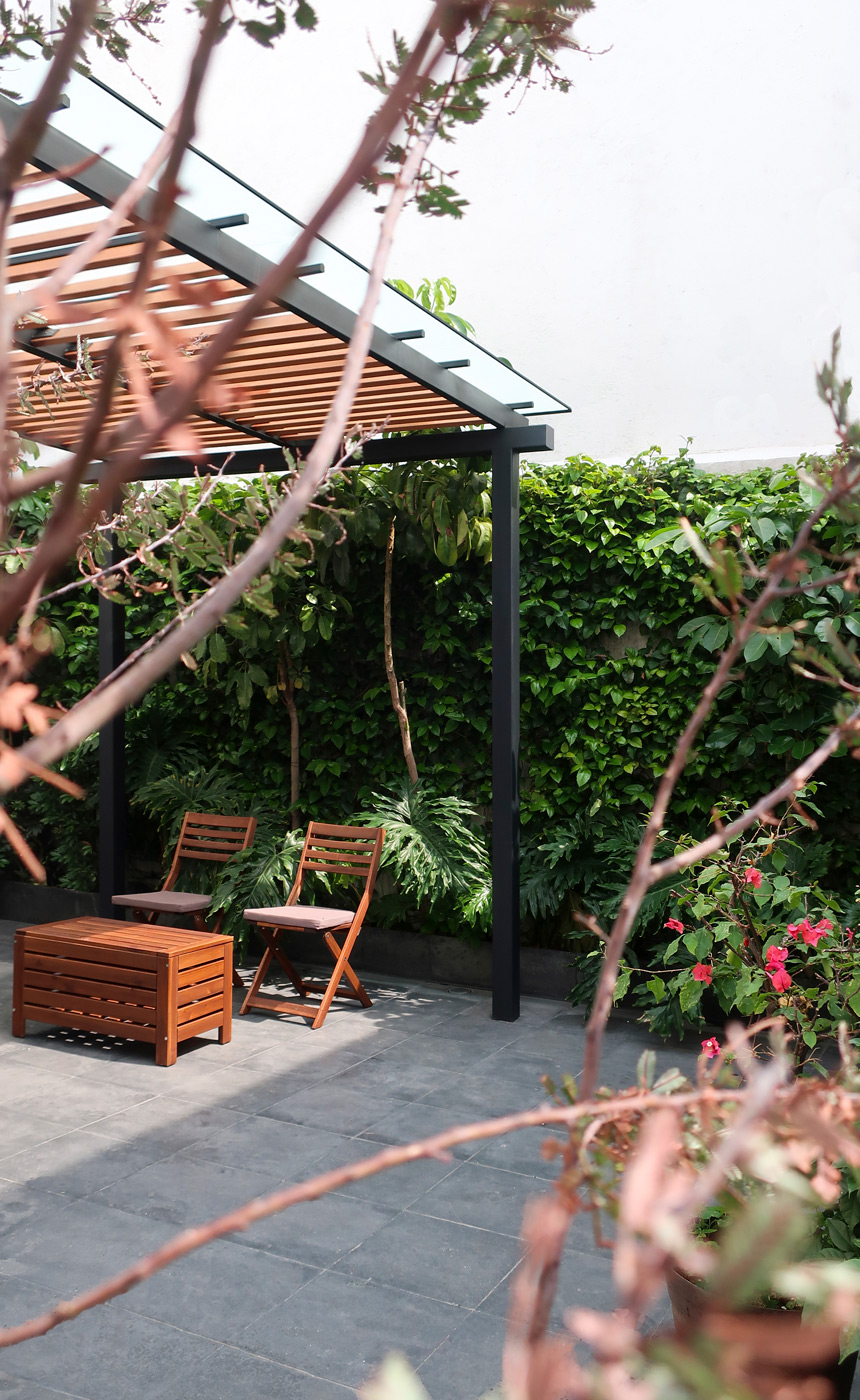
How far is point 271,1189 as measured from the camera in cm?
354

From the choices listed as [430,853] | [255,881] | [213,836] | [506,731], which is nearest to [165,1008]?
[255,881]

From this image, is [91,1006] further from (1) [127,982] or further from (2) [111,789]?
(2) [111,789]

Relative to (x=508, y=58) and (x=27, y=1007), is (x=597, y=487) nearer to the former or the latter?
(x=27, y=1007)

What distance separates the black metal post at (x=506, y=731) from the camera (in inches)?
215

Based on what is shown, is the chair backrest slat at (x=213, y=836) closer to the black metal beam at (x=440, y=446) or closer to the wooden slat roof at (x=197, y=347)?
the black metal beam at (x=440, y=446)

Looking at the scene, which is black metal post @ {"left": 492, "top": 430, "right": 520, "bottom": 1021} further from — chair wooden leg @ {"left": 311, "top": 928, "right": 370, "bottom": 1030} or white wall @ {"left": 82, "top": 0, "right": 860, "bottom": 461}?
white wall @ {"left": 82, "top": 0, "right": 860, "bottom": 461}

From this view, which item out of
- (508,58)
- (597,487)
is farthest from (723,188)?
(508,58)

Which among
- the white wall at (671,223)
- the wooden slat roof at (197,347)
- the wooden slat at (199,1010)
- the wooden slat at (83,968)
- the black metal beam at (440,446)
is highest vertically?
the white wall at (671,223)

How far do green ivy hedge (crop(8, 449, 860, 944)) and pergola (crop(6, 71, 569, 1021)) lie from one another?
0.35m

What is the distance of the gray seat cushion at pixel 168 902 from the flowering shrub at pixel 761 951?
7.32 feet

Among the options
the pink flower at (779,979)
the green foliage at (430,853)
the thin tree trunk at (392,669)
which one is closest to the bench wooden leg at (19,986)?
the green foliage at (430,853)

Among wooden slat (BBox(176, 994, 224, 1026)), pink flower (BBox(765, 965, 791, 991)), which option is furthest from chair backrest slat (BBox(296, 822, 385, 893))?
pink flower (BBox(765, 965, 791, 991))

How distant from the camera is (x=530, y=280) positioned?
763 cm

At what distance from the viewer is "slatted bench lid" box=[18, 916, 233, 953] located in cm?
495
